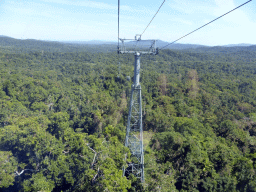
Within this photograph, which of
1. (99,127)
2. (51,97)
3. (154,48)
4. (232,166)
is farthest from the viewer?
(51,97)

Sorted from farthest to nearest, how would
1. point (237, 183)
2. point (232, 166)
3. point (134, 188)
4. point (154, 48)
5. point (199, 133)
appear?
point (199, 133), point (232, 166), point (237, 183), point (134, 188), point (154, 48)

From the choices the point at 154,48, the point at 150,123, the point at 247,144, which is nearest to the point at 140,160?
the point at 154,48

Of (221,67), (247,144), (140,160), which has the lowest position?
(247,144)

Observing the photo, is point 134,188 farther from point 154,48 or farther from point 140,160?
point 154,48

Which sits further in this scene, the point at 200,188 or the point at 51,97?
the point at 51,97

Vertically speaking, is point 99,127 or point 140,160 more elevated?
point 140,160

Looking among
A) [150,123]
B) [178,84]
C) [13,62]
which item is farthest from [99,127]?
[13,62]
